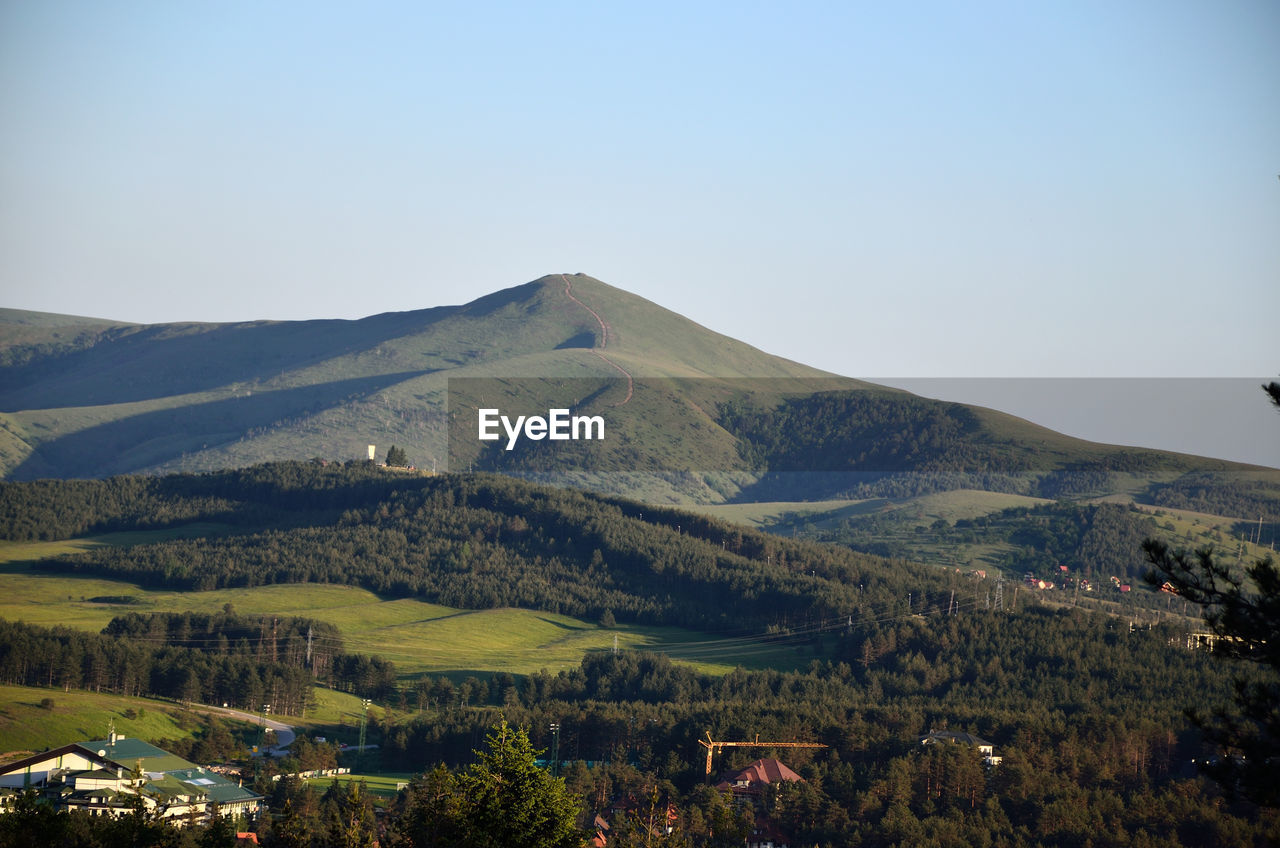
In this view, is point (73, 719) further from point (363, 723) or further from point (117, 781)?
point (117, 781)

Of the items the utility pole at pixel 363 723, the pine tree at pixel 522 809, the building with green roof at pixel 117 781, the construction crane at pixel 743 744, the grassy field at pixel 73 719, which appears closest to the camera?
the pine tree at pixel 522 809

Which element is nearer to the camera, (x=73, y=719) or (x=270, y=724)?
(x=73, y=719)

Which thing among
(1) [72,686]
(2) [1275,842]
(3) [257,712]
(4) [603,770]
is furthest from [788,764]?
(2) [1275,842]

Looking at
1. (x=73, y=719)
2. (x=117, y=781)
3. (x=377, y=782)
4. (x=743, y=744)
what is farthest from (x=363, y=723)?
(x=117, y=781)

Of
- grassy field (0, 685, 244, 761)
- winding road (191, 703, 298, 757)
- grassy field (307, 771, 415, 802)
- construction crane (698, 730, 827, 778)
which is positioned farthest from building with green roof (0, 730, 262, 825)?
construction crane (698, 730, 827, 778)

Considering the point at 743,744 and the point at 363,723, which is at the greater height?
the point at 743,744

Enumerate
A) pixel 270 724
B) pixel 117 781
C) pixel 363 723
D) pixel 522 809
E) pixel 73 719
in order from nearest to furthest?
pixel 522 809, pixel 117 781, pixel 73 719, pixel 363 723, pixel 270 724

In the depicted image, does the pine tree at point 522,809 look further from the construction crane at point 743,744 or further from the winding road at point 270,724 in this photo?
the winding road at point 270,724

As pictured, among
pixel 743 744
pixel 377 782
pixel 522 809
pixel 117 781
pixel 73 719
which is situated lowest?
pixel 377 782

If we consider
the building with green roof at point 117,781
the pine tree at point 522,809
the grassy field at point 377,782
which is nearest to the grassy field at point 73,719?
the building with green roof at point 117,781

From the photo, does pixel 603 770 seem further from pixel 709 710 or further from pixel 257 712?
pixel 257 712

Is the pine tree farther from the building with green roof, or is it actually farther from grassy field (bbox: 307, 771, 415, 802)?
grassy field (bbox: 307, 771, 415, 802)
